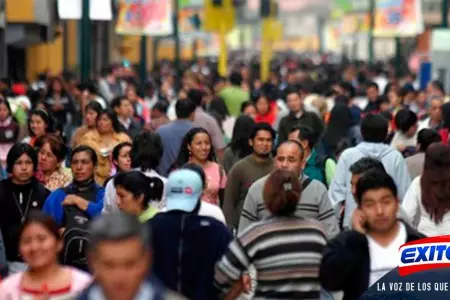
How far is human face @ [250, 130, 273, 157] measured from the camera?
12.4 meters

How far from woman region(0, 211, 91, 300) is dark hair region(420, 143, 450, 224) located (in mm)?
3330

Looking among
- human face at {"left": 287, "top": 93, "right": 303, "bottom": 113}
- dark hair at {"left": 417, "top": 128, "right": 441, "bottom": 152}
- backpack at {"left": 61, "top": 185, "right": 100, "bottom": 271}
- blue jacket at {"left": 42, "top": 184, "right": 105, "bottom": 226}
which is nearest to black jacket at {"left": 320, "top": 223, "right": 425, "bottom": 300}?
backpack at {"left": 61, "top": 185, "right": 100, "bottom": 271}

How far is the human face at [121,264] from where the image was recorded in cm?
558

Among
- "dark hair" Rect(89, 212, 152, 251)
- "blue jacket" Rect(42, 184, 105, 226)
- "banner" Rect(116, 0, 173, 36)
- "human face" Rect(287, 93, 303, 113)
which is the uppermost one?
"banner" Rect(116, 0, 173, 36)

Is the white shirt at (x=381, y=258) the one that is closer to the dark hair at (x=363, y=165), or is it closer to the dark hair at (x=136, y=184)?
the dark hair at (x=136, y=184)

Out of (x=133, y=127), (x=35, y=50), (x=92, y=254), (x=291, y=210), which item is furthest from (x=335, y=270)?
(x=35, y=50)

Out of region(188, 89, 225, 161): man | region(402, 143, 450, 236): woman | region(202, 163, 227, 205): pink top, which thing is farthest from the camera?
region(188, 89, 225, 161): man

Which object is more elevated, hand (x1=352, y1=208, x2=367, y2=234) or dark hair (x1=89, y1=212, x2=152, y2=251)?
dark hair (x1=89, y1=212, x2=152, y2=251)

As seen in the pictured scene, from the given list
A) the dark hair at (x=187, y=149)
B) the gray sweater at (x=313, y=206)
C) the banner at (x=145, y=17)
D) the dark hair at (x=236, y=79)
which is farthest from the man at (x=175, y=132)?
the banner at (x=145, y=17)

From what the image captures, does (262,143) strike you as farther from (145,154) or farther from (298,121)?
(298,121)

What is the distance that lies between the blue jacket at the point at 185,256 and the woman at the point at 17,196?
2477 millimetres

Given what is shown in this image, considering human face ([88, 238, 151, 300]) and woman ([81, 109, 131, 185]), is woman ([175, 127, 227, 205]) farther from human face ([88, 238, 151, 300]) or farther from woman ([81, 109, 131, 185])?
human face ([88, 238, 151, 300])

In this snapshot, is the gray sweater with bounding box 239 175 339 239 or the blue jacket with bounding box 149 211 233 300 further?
the gray sweater with bounding box 239 175 339 239

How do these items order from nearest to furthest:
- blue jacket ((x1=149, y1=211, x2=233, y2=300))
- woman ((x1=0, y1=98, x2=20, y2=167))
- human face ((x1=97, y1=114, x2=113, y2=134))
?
blue jacket ((x1=149, y1=211, x2=233, y2=300))
human face ((x1=97, y1=114, x2=113, y2=134))
woman ((x1=0, y1=98, x2=20, y2=167))
